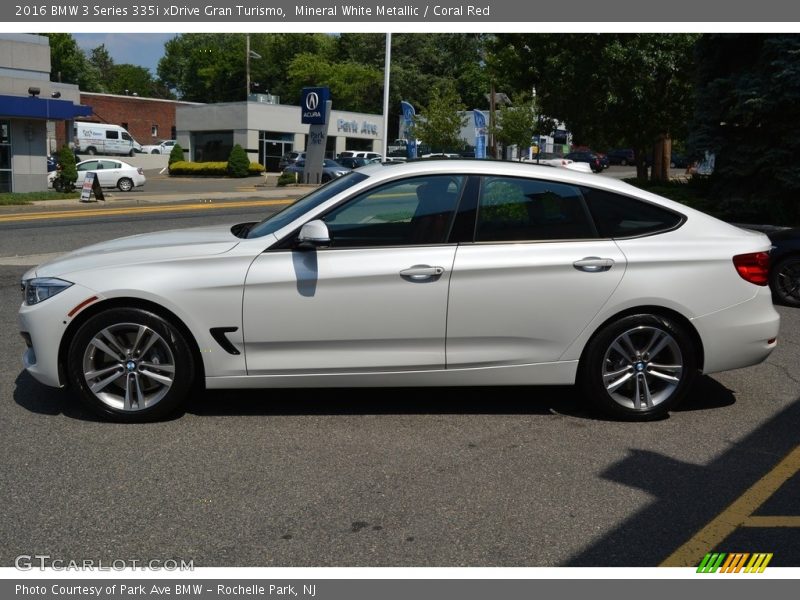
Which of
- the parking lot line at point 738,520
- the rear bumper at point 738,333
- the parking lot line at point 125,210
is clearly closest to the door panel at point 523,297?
the rear bumper at point 738,333

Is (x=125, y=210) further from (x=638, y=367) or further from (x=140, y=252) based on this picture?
(x=638, y=367)

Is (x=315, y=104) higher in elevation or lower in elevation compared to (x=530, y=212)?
higher

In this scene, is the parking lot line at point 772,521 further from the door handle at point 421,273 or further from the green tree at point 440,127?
the green tree at point 440,127

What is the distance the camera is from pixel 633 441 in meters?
5.34

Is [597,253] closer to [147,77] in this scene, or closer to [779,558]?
[779,558]

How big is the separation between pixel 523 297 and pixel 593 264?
0.51 meters

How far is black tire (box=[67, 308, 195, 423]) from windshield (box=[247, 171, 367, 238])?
0.93 metres

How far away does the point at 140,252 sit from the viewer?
5.52 metres

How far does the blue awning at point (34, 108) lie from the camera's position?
2779 centimetres

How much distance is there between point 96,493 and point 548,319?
291 cm

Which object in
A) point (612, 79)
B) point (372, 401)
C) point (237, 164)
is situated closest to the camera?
point (372, 401)

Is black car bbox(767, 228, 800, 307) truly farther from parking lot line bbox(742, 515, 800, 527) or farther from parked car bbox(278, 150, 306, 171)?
parked car bbox(278, 150, 306, 171)

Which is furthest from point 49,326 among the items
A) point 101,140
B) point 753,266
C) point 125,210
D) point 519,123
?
point 101,140

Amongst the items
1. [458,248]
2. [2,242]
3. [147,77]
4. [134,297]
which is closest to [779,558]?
[458,248]
